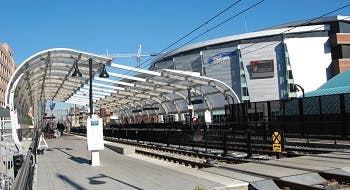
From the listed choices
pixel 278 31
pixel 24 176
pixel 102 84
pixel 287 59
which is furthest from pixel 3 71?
pixel 24 176

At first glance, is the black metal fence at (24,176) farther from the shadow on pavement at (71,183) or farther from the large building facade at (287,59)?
the large building facade at (287,59)

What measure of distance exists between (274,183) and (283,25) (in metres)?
91.6

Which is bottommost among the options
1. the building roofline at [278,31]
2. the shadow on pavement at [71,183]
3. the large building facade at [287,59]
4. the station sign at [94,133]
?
the shadow on pavement at [71,183]

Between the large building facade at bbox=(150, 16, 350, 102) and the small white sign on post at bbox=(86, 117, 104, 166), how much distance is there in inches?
2792

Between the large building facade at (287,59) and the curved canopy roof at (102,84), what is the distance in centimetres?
3310

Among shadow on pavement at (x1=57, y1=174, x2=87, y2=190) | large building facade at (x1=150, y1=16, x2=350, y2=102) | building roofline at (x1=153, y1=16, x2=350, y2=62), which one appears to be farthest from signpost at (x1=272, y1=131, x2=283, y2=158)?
large building facade at (x1=150, y1=16, x2=350, y2=102)

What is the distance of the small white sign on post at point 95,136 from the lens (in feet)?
57.1

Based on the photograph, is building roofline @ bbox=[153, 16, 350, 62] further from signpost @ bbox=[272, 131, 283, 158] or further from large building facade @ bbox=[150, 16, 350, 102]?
signpost @ bbox=[272, 131, 283, 158]

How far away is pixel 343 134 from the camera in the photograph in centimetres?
2272

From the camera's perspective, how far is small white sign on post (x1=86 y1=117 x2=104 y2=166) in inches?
685

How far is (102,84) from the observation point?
45969mm

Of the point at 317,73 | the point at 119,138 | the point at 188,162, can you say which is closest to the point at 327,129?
the point at 188,162

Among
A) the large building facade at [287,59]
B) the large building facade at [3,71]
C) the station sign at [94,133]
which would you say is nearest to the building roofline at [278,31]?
the large building facade at [287,59]

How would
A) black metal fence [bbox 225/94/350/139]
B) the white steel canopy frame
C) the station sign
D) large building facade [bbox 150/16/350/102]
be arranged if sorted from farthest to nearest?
large building facade [bbox 150/16/350/102] → the white steel canopy frame → black metal fence [bbox 225/94/350/139] → the station sign
